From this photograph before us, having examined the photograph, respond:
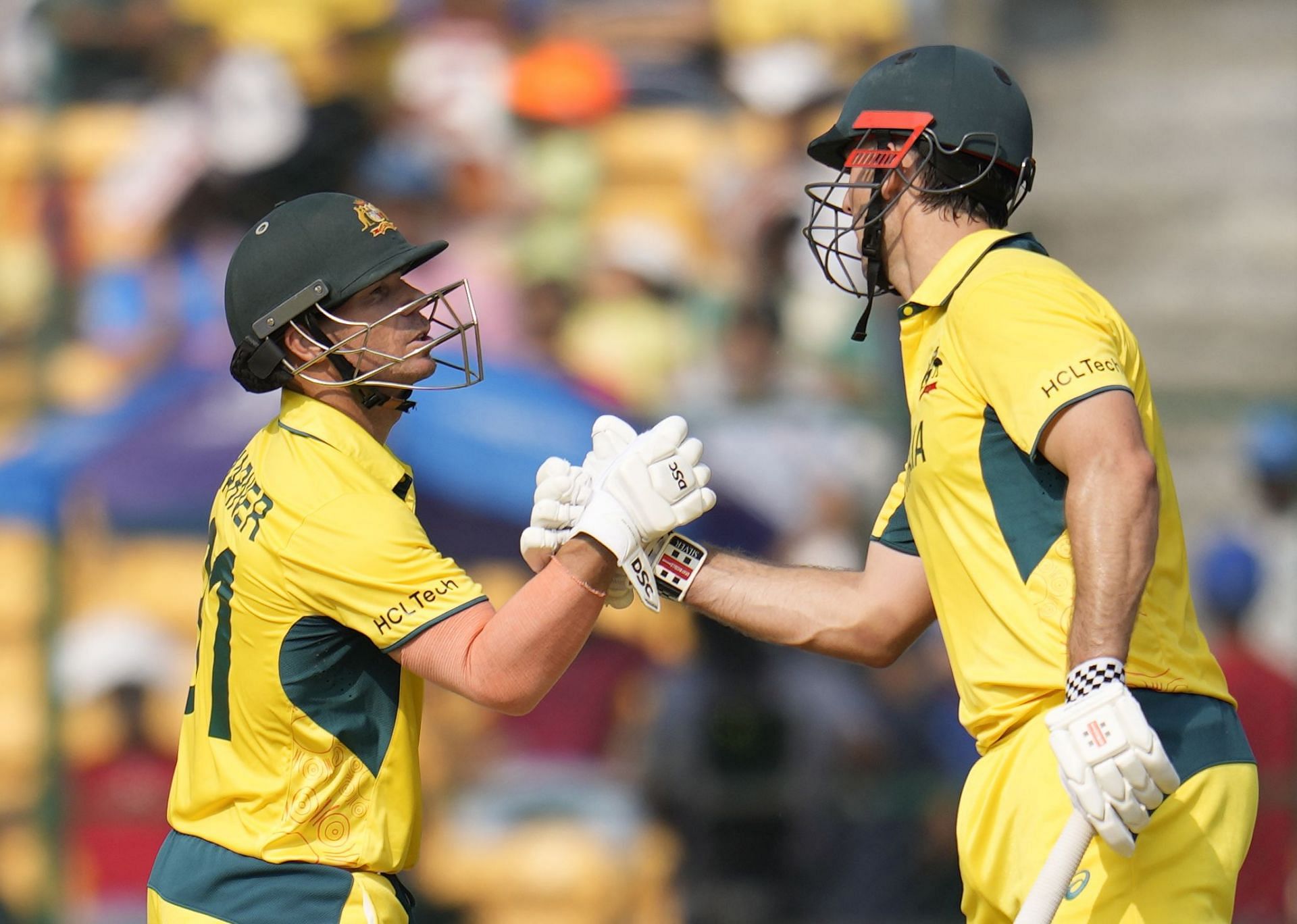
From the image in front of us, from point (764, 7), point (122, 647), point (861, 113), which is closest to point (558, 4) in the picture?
point (764, 7)

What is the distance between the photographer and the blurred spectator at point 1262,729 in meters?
6.46

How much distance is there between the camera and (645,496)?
10.5 ft

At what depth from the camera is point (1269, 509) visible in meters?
7.10

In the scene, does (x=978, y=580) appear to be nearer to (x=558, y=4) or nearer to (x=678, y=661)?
(x=678, y=661)

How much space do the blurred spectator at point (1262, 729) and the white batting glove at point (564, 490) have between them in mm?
3947

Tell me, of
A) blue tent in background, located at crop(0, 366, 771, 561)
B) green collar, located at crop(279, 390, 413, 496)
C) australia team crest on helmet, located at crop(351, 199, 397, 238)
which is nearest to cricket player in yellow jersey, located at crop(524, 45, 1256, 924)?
green collar, located at crop(279, 390, 413, 496)

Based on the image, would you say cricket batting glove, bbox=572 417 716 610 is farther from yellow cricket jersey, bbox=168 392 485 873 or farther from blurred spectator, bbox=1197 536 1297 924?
blurred spectator, bbox=1197 536 1297 924

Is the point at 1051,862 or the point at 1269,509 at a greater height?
the point at 1051,862

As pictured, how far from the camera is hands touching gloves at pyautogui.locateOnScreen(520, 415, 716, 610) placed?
3.14 meters

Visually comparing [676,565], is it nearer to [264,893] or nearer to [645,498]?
[645,498]

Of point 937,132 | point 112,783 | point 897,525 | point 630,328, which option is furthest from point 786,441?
point 937,132

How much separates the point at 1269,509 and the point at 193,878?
5469 millimetres

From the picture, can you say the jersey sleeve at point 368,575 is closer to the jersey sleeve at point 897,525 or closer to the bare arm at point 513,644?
the bare arm at point 513,644

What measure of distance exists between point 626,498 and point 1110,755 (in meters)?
1.07
